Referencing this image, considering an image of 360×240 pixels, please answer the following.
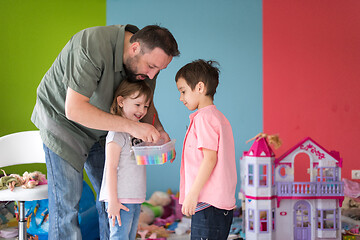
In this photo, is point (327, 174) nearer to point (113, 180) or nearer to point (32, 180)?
point (113, 180)

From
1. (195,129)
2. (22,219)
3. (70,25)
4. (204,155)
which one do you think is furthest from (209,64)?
(70,25)

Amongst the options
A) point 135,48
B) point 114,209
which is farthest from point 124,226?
point 135,48

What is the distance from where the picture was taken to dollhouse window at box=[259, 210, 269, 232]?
243 cm

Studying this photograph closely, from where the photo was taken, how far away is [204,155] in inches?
54.3

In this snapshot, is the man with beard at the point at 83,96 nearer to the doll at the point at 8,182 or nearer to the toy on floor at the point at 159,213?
the doll at the point at 8,182

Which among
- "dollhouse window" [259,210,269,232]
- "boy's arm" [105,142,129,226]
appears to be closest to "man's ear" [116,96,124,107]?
"boy's arm" [105,142,129,226]

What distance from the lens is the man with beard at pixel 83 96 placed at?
1.40 meters

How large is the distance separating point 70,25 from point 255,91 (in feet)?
5.78

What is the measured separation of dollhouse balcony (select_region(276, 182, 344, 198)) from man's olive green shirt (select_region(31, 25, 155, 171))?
1340 millimetres

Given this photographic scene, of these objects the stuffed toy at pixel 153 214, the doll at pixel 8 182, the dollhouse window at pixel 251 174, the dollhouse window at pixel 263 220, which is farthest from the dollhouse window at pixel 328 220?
the doll at pixel 8 182

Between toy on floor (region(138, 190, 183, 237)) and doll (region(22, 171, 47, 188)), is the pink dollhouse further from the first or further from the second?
doll (region(22, 171, 47, 188))

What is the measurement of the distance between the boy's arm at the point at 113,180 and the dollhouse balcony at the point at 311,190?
134 centimetres

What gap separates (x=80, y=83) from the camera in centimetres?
138

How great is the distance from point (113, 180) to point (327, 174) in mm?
1682
